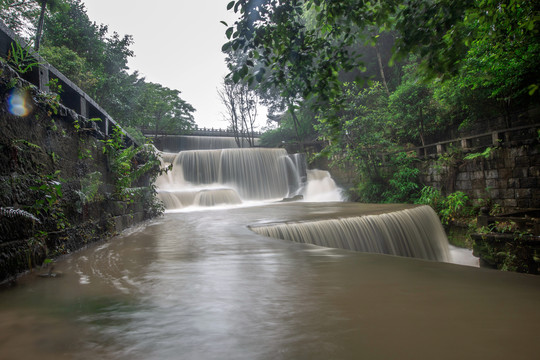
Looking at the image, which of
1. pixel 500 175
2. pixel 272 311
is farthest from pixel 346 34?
pixel 500 175

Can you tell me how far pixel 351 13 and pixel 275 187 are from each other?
573 inches

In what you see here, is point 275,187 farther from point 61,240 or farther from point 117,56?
point 61,240

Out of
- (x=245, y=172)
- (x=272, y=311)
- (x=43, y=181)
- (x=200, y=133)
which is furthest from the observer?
(x=200, y=133)

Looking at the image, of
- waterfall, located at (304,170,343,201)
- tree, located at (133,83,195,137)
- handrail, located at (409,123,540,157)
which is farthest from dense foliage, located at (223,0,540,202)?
tree, located at (133,83,195,137)

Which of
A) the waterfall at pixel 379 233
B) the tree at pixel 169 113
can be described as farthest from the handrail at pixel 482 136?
the tree at pixel 169 113

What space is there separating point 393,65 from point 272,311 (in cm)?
1088

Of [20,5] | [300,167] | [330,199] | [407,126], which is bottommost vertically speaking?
[330,199]

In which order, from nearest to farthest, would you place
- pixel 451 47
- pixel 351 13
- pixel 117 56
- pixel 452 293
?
pixel 452 293 < pixel 451 47 < pixel 351 13 < pixel 117 56

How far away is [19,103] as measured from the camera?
286 cm

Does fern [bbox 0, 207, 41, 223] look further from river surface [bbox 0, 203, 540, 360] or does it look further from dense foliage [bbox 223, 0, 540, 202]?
dense foliage [bbox 223, 0, 540, 202]

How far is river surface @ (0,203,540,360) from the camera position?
144 centimetres

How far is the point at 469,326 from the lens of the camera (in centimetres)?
163

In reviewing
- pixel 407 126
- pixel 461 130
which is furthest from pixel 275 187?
pixel 461 130

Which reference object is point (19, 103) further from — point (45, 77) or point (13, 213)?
point (13, 213)
